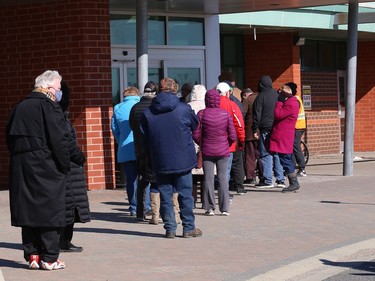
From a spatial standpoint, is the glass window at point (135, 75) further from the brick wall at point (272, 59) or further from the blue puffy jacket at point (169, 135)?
the blue puffy jacket at point (169, 135)

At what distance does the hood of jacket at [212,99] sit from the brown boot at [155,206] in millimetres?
1579

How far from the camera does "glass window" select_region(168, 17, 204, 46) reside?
21609mm

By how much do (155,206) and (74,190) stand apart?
2.67 m

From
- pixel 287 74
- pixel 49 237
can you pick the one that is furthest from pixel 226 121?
pixel 287 74

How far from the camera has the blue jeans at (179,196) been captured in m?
12.1

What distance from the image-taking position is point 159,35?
70.3ft

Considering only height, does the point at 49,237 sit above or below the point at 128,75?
below

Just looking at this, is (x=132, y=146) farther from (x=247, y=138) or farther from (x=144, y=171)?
(x=247, y=138)

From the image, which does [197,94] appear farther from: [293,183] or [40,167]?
[40,167]

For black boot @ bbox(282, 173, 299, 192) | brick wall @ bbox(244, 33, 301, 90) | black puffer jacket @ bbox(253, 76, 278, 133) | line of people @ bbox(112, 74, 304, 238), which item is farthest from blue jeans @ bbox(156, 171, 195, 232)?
brick wall @ bbox(244, 33, 301, 90)

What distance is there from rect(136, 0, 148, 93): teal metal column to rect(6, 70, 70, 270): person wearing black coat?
7.25 metres

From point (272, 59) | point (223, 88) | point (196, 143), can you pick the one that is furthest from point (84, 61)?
point (272, 59)

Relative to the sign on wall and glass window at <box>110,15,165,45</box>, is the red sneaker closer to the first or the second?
glass window at <box>110,15,165,45</box>

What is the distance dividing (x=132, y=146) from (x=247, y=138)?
16.4 ft
